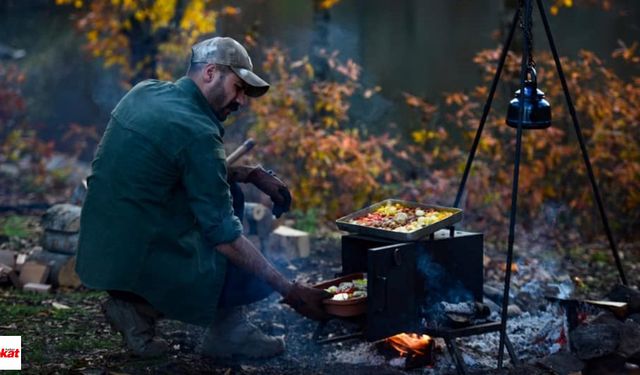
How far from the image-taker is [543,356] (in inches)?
214

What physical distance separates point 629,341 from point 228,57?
10.4ft

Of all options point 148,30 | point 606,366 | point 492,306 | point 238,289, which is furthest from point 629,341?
point 148,30

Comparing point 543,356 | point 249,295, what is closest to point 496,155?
point 543,356

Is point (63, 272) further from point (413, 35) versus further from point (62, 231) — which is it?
point (413, 35)

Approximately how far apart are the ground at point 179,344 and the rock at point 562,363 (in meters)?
0.42

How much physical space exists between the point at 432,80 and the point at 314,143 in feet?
8.94

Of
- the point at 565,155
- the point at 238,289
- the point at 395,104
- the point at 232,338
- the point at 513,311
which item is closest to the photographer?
the point at 238,289

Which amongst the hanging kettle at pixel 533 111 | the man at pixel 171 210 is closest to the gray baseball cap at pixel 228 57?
the man at pixel 171 210

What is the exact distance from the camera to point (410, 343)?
5191 mm

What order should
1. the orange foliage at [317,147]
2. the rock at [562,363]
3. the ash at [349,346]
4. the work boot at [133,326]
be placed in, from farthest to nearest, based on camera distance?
1. the orange foliage at [317,147]
2. the ash at [349,346]
3. the rock at [562,363]
4. the work boot at [133,326]

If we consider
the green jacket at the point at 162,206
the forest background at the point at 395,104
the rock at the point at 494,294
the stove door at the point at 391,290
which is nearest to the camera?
the green jacket at the point at 162,206

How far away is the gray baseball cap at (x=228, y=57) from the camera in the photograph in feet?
15.1

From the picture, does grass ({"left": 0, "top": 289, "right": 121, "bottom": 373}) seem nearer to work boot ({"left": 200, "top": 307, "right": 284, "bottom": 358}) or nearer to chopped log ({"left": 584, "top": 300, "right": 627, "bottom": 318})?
work boot ({"left": 200, "top": 307, "right": 284, "bottom": 358})

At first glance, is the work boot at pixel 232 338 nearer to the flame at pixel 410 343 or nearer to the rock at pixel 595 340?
the flame at pixel 410 343
